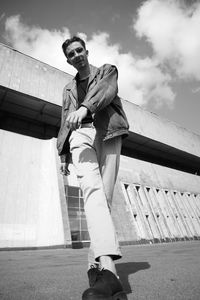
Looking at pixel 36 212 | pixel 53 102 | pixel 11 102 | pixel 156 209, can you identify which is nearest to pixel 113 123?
pixel 36 212

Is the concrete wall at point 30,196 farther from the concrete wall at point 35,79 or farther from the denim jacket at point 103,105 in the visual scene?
the denim jacket at point 103,105

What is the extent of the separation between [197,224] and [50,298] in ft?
29.6

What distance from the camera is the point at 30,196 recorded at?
5.62 metres

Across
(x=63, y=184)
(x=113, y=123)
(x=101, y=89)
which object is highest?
(x=63, y=184)

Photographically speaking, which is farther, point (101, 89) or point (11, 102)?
point (11, 102)

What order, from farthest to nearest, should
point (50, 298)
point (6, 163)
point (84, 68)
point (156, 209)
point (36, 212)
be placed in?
point (156, 209) < point (6, 163) < point (36, 212) < point (84, 68) < point (50, 298)

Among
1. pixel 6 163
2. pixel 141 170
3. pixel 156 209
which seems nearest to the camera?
pixel 6 163

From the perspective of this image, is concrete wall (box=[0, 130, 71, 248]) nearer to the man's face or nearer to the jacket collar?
the jacket collar

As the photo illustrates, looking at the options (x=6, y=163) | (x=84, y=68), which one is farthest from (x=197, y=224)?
(x=84, y=68)

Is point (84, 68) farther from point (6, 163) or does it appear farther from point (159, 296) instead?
point (6, 163)

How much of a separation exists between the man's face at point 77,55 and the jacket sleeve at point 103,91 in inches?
6.0

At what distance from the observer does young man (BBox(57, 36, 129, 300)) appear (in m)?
0.90

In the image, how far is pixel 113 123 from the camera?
1.28 metres

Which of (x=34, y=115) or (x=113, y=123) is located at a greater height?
(x=34, y=115)
